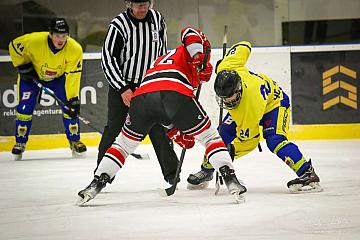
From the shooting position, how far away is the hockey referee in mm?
4555

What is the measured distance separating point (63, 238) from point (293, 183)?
5.20ft

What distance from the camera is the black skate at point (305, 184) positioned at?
4258 mm

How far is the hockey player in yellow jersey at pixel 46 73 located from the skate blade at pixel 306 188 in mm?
3258

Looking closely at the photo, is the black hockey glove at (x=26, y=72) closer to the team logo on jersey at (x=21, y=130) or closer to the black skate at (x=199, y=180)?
the team logo on jersey at (x=21, y=130)

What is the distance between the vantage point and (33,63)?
7.28m

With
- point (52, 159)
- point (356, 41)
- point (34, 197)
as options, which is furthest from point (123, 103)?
point (356, 41)

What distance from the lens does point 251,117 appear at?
419 cm

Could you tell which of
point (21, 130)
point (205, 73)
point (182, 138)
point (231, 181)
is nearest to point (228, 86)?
point (205, 73)

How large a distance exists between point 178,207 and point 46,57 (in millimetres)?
3696

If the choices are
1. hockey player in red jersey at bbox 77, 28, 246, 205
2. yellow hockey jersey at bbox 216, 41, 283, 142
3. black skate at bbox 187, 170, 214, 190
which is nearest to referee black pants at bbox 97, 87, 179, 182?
black skate at bbox 187, 170, 214, 190

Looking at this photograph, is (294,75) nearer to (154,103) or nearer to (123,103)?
(123,103)

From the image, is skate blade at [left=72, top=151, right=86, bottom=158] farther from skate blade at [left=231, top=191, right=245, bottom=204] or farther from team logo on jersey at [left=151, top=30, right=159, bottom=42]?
skate blade at [left=231, top=191, right=245, bottom=204]

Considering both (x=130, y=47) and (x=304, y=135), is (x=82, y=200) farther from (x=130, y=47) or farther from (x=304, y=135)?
(x=304, y=135)

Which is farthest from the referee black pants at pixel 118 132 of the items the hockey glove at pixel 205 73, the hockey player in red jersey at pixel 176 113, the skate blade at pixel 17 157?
the skate blade at pixel 17 157
